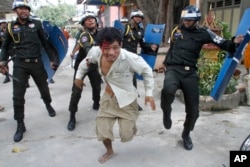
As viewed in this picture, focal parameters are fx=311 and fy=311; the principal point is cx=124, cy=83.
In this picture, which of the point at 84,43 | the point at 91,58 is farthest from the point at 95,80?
the point at 91,58

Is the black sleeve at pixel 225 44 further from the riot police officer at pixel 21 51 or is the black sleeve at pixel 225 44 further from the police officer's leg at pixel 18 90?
the police officer's leg at pixel 18 90

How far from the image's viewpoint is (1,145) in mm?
3902

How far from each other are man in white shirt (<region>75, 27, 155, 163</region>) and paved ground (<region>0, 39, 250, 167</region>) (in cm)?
44

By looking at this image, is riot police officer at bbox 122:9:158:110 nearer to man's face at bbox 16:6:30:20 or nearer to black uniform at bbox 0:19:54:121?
black uniform at bbox 0:19:54:121

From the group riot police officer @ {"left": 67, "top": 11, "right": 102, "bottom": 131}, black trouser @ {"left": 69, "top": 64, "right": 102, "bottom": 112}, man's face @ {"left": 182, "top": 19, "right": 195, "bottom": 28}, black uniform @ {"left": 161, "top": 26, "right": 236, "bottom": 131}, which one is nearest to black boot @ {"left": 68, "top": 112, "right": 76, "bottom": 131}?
riot police officer @ {"left": 67, "top": 11, "right": 102, "bottom": 131}

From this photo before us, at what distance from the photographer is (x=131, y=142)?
3.82 meters

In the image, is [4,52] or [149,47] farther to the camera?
[149,47]

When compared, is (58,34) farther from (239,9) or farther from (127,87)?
(239,9)

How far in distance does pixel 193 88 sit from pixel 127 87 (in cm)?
79

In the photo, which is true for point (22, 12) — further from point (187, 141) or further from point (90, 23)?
point (187, 141)

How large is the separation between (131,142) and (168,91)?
901mm

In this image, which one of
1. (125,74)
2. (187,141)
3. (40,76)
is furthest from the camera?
(40,76)

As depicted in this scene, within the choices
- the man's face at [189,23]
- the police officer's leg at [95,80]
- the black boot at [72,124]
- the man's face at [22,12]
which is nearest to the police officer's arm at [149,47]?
the police officer's leg at [95,80]

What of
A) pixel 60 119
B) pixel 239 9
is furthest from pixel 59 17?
pixel 60 119
